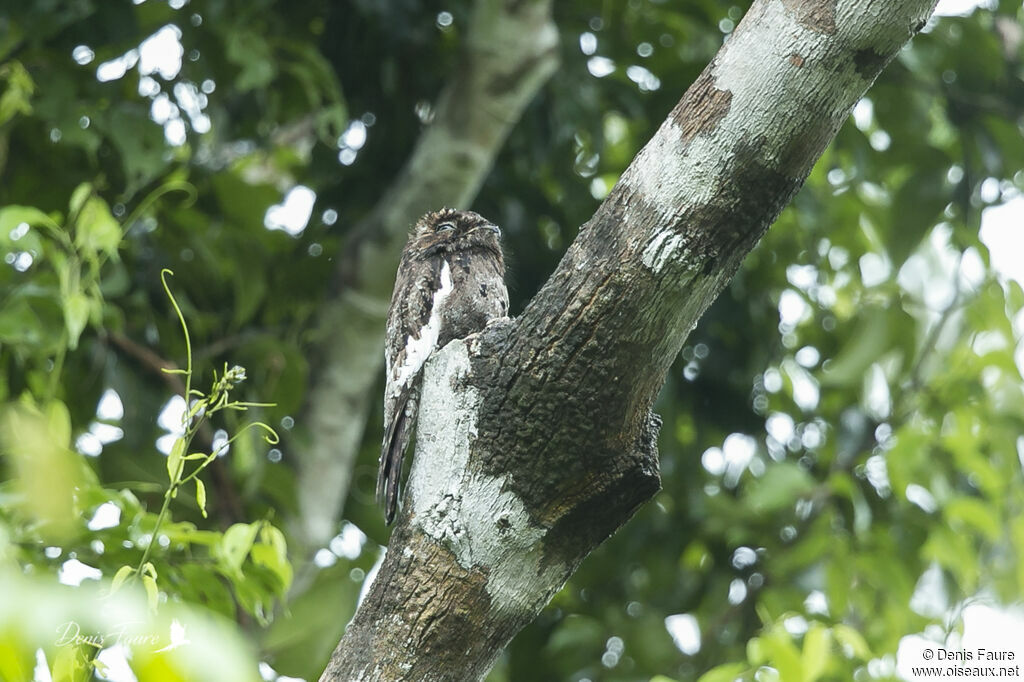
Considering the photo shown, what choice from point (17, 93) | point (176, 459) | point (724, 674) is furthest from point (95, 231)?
point (724, 674)

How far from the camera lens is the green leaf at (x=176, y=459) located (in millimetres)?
1644

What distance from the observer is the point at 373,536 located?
13.4ft

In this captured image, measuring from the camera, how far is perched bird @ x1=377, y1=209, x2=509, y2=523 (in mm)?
2336

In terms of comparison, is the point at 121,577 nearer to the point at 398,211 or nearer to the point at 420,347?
the point at 420,347

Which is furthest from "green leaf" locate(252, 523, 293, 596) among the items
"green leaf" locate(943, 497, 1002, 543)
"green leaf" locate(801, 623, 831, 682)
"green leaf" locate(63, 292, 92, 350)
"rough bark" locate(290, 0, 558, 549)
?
"green leaf" locate(943, 497, 1002, 543)

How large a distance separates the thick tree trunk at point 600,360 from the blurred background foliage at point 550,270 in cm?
150

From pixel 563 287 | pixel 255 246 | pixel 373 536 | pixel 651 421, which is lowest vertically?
pixel 373 536

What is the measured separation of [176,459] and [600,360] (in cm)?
67

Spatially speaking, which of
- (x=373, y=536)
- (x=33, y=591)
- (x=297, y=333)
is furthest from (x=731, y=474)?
(x=33, y=591)

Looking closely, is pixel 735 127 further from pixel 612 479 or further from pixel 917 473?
pixel 917 473

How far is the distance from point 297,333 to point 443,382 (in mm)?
2368

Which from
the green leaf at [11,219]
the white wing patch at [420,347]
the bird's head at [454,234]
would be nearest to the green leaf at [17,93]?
the green leaf at [11,219]

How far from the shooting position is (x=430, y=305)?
8.17 ft

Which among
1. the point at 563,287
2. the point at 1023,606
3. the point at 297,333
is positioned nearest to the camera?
the point at 563,287
